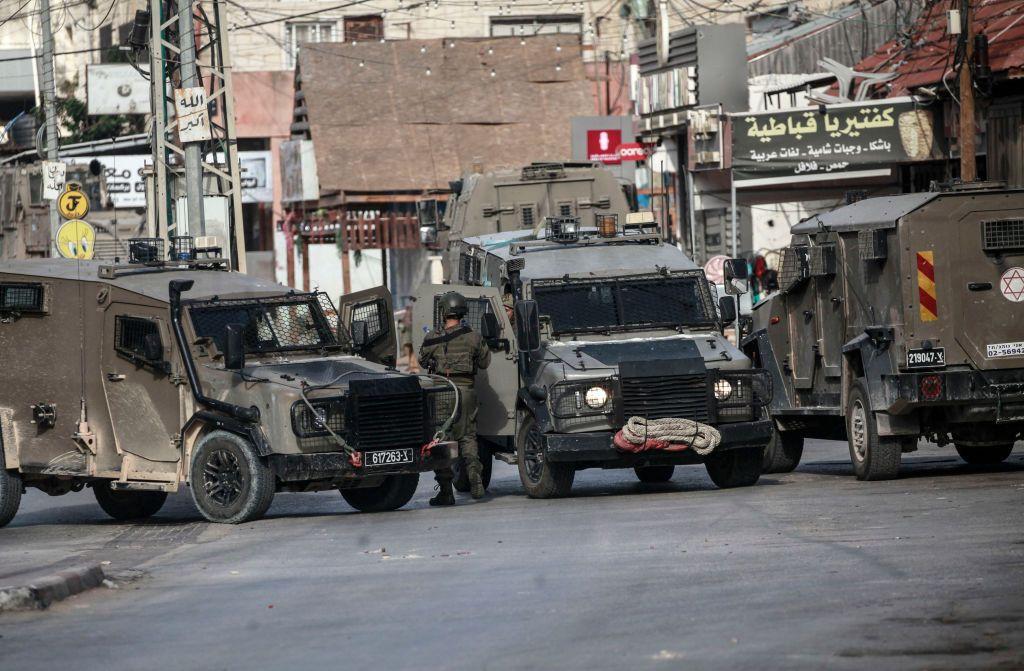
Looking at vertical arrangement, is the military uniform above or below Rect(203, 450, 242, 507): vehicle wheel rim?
above

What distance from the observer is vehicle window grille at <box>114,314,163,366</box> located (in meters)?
15.3

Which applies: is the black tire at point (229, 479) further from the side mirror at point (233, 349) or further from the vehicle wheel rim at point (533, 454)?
the vehicle wheel rim at point (533, 454)

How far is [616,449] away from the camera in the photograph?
1570cm

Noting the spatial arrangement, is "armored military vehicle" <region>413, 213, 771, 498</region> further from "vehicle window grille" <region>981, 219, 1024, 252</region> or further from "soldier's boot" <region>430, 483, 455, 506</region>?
"vehicle window grille" <region>981, 219, 1024, 252</region>

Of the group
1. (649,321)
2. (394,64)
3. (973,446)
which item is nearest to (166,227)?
(649,321)

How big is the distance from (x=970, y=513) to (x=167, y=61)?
47.5 feet

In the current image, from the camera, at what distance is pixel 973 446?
17.6m

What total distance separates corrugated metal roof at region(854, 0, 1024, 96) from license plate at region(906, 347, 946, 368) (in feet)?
33.4

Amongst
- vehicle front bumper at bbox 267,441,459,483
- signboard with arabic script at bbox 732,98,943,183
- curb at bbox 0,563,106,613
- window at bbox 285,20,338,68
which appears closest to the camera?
curb at bbox 0,563,106,613

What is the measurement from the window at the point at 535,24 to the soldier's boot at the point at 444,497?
39070 mm

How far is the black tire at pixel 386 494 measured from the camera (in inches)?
635

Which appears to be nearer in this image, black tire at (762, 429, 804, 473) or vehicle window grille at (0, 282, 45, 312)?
vehicle window grille at (0, 282, 45, 312)

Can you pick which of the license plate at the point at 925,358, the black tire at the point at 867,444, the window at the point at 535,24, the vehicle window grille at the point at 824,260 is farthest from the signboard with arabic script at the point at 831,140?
the window at the point at 535,24

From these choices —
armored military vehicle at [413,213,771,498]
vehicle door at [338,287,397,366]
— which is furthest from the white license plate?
vehicle door at [338,287,397,366]
